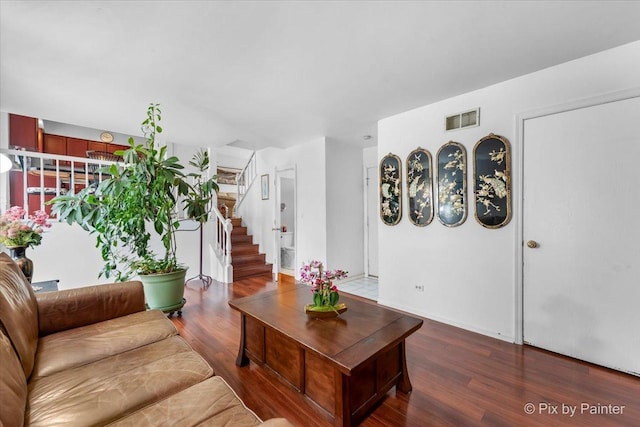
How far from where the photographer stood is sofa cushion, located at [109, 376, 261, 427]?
3.20 feet

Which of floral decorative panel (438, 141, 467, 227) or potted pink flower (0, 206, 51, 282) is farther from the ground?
floral decorative panel (438, 141, 467, 227)

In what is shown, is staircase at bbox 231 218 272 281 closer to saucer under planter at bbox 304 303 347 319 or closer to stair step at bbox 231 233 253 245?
stair step at bbox 231 233 253 245

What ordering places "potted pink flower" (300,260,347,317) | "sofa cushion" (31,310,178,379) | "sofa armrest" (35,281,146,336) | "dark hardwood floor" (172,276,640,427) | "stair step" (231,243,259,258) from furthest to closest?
"stair step" (231,243,259,258), "potted pink flower" (300,260,347,317), "sofa armrest" (35,281,146,336), "dark hardwood floor" (172,276,640,427), "sofa cushion" (31,310,178,379)

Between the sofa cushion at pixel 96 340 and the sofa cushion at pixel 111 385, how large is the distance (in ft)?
0.22

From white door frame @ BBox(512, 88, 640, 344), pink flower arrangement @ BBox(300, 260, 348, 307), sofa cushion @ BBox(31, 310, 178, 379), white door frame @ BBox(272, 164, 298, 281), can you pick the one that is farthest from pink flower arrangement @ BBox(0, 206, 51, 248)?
white door frame @ BBox(512, 88, 640, 344)

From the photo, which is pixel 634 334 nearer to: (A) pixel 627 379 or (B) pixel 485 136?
(A) pixel 627 379

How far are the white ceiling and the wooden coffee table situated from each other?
1.94 meters

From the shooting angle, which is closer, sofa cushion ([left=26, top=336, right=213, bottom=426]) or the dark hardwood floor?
sofa cushion ([left=26, top=336, right=213, bottom=426])

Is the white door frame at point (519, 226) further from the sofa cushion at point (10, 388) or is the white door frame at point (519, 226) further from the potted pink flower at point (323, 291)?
the sofa cushion at point (10, 388)

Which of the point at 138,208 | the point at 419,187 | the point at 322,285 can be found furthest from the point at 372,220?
the point at 138,208

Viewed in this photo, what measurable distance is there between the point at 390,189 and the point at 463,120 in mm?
1085

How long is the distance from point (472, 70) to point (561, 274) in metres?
1.86

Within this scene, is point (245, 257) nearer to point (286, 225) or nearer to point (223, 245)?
point (223, 245)

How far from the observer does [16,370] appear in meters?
1.05
